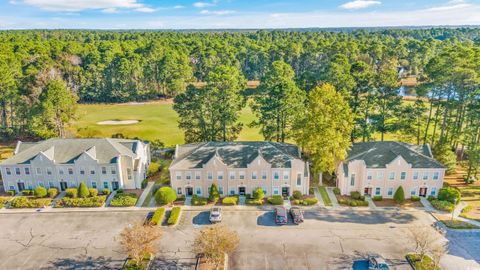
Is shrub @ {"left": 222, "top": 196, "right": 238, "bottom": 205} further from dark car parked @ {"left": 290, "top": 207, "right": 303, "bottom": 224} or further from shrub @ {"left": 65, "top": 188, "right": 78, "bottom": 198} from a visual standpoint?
shrub @ {"left": 65, "top": 188, "right": 78, "bottom": 198}

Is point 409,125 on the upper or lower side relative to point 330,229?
upper

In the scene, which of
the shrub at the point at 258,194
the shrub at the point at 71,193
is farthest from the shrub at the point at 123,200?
the shrub at the point at 258,194

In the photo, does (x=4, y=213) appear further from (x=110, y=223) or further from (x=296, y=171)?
(x=296, y=171)

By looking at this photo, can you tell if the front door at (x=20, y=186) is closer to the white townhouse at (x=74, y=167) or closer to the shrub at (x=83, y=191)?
the white townhouse at (x=74, y=167)

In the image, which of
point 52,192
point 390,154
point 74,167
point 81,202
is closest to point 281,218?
point 390,154

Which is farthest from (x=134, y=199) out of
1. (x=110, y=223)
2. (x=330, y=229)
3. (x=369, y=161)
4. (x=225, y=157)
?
(x=369, y=161)

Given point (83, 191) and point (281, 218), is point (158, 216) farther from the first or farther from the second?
point (281, 218)
